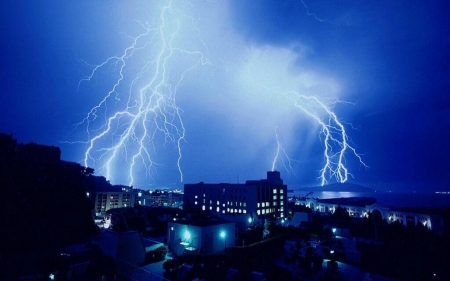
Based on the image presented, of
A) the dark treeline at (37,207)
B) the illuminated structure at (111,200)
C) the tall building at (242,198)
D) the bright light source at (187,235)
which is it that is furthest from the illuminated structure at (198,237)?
the illuminated structure at (111,200)

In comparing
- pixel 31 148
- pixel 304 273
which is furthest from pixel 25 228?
pixel 304 273

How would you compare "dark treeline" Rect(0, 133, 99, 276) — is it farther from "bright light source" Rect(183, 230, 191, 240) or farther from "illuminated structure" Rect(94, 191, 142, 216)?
"illuminated structure" Rect(94, 191, 142, 216)

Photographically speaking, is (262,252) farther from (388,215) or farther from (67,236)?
(388,215)

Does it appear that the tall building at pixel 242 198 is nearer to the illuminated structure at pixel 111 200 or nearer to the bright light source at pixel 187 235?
the illuminated structure at pixel 111 200

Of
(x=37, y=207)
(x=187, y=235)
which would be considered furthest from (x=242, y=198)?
(x=37, y=207)

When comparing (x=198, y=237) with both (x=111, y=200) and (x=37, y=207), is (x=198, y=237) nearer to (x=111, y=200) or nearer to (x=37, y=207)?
(x=37, y=207)

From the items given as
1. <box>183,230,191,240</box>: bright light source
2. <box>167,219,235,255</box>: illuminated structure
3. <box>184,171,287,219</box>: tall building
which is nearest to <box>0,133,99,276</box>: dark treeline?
<box>167,219,235,255</box>: illuminated structure
